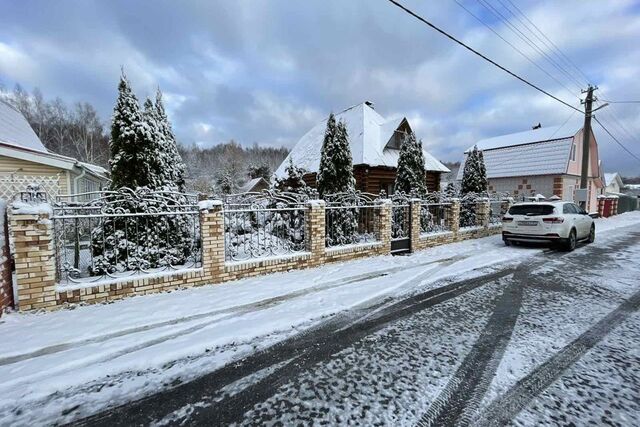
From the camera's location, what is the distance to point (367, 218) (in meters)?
8.49

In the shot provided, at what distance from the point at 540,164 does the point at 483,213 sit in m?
13.6

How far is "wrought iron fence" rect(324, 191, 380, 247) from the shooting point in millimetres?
8086

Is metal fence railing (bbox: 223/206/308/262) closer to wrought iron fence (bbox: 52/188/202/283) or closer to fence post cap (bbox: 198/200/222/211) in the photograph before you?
fence post cap (bbox: 198/200/222/211)

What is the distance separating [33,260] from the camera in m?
3.99

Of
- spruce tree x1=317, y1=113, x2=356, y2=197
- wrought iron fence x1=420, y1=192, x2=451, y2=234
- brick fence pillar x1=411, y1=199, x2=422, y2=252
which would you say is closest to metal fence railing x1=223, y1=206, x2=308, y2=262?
spruce tree x1=317, y1=113, x2=356, y2=197

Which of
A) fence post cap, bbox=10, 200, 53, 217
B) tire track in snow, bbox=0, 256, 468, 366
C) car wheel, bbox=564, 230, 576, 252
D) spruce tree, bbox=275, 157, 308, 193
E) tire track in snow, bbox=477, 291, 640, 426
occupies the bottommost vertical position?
tire track in snow, bbox=477, 291, 640, 426

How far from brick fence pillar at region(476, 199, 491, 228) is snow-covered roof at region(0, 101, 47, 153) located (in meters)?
19.5

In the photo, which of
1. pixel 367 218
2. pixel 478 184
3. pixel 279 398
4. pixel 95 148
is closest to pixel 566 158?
pixel 478 184

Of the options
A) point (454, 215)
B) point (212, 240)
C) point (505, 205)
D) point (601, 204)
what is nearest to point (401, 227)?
point (454, 215)

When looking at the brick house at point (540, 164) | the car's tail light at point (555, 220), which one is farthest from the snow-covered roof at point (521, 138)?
the car's tail light at point (555, 220)

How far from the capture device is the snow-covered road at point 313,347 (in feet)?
7.75

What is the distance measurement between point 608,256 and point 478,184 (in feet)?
22.3

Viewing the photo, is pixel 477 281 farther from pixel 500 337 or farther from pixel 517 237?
pixel 517 237

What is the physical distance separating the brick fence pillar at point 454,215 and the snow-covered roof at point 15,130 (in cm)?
1783
